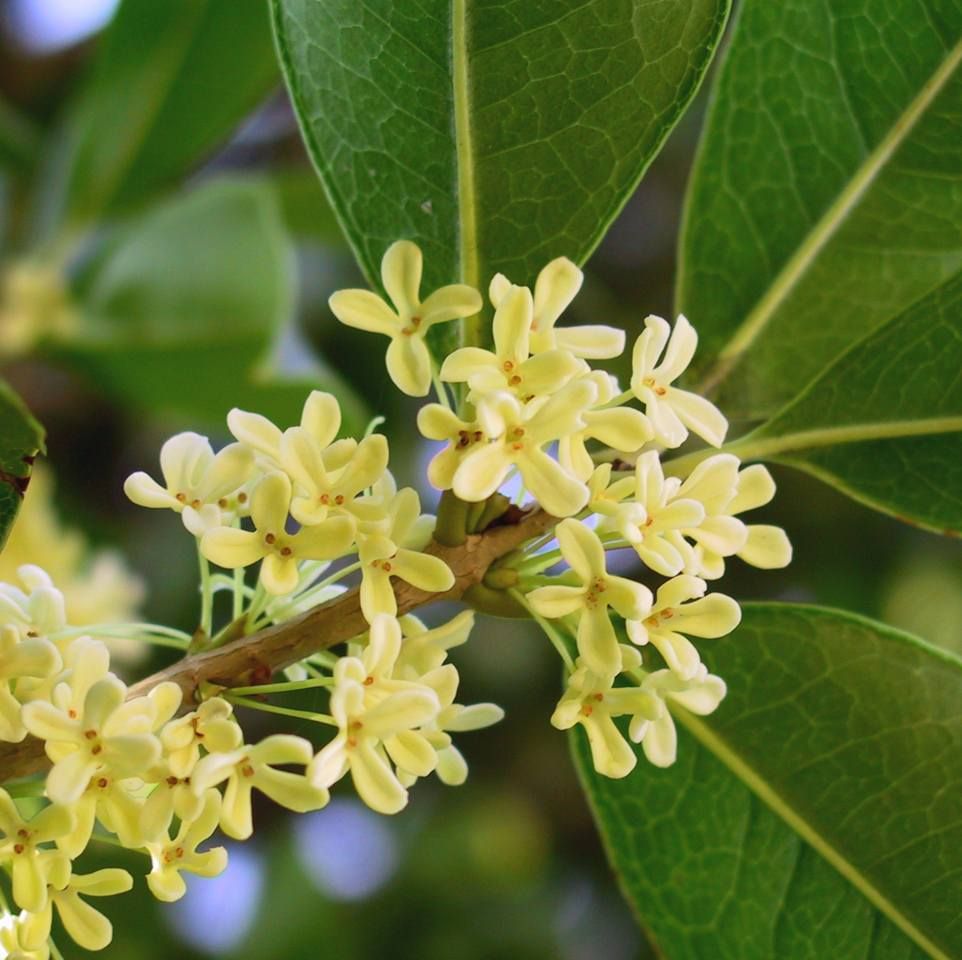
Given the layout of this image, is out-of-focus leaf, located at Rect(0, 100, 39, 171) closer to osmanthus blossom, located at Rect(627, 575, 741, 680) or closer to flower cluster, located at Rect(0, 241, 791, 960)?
flower cluster, located at Rect(0, 241, 791, 960)

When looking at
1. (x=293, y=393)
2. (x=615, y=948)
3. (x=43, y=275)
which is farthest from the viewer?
(x=615, y=948)

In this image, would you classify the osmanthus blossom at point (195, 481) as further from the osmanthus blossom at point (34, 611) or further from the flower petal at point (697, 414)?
the flower petal at point (697, 414)

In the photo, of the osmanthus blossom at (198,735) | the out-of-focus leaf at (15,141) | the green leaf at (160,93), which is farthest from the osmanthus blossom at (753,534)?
the out-of-focus leaf at (15,141)

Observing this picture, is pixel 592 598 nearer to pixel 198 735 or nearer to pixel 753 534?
pixel 753 534

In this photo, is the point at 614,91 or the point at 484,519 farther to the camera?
the point at 614,91

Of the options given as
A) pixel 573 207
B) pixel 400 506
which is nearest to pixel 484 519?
pixel 400 506

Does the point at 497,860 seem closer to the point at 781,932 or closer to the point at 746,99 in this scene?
the point at 781,932
